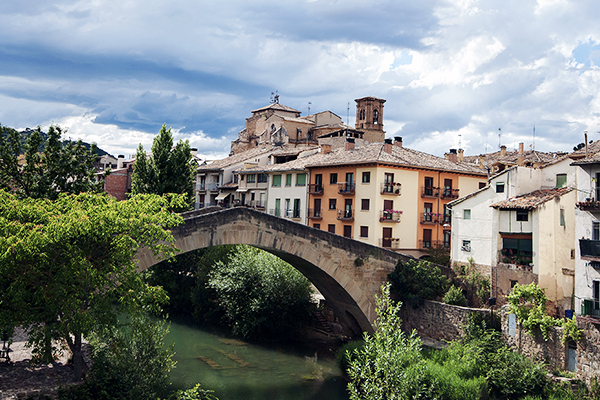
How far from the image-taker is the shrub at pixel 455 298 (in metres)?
25.0

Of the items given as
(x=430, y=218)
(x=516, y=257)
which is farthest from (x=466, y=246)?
(x=430, y=218)

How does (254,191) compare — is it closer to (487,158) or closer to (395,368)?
(487,158)

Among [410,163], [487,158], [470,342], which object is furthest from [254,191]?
[470,342]

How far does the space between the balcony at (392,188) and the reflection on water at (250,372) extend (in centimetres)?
1281

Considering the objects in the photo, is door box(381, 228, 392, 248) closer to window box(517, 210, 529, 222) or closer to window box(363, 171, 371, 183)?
window box(363, 171, 371, 183)

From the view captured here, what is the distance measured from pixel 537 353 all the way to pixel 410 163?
17333mm

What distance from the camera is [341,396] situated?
22.4 m

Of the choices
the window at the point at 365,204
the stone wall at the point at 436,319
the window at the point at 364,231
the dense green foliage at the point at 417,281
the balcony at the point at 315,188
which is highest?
the balcony at the point at 315,188

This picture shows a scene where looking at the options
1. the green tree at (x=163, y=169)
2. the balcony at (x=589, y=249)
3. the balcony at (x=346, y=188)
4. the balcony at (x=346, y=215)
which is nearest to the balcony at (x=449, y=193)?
the balcony at (x=346, y=188)

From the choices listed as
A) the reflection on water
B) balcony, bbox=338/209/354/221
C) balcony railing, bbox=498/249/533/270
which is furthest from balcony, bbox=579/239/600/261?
balcony, bbox=338/209/354/221

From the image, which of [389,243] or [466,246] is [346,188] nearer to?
[389,243]

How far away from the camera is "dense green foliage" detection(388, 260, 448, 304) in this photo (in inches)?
1023

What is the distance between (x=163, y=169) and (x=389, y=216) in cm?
1592

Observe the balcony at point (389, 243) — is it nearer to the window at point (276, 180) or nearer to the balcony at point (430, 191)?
the balcony at point (430, 191)
